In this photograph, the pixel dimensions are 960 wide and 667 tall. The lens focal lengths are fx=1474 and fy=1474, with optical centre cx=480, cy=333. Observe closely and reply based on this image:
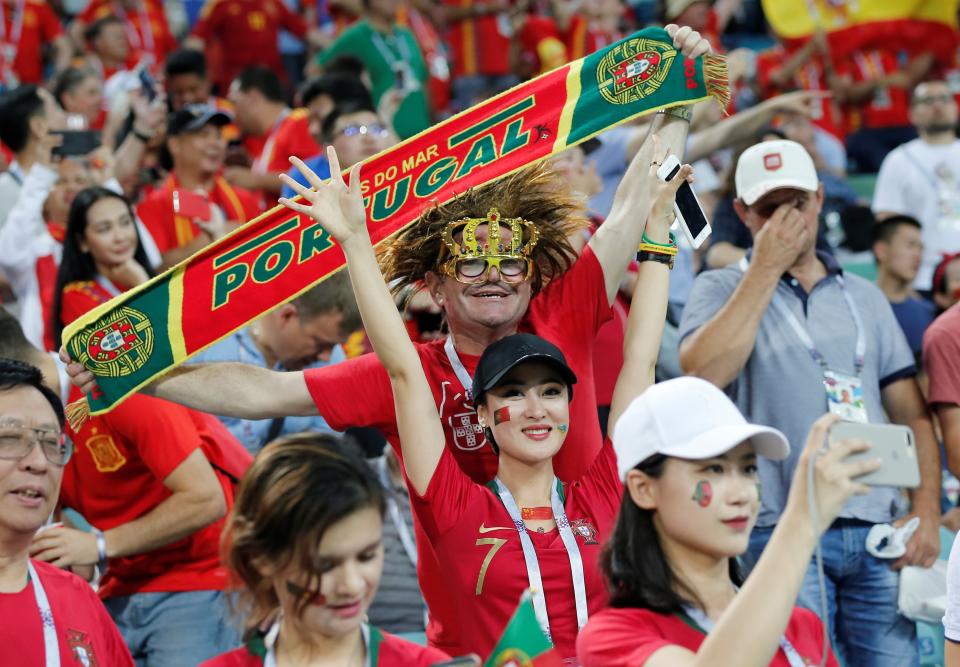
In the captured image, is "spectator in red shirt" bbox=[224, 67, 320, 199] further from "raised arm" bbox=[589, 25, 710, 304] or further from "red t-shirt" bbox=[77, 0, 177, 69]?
"raised arm" bbox=[589, 25, 710, 304]

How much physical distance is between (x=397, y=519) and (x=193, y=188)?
2.88 meters

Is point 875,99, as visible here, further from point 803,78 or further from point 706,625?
point 706,625

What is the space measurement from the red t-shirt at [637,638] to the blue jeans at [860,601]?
1843 mm

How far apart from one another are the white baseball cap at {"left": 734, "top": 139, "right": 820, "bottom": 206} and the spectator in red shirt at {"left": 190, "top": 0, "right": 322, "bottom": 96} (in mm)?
7850

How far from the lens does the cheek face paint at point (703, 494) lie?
2.91 m

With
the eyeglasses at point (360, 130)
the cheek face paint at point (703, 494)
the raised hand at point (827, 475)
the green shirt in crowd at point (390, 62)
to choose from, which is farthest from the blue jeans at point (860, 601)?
the green shirt in crowd at point (390, 62)

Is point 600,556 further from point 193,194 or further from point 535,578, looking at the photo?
point 193,194

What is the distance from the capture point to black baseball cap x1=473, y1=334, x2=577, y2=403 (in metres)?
3.75

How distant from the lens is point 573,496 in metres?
3.82

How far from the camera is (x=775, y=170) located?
16.7 feet

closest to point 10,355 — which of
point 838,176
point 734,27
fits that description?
point 838,176

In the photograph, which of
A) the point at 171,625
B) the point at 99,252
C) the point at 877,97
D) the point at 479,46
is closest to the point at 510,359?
the point at 171,625

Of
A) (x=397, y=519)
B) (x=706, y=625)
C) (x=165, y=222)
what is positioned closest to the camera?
(x=706, y=625)

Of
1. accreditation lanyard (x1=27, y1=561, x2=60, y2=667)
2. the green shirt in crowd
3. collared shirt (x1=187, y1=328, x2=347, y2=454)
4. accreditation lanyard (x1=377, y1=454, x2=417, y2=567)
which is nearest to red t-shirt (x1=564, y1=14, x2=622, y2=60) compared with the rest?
the green shirt in crowd
